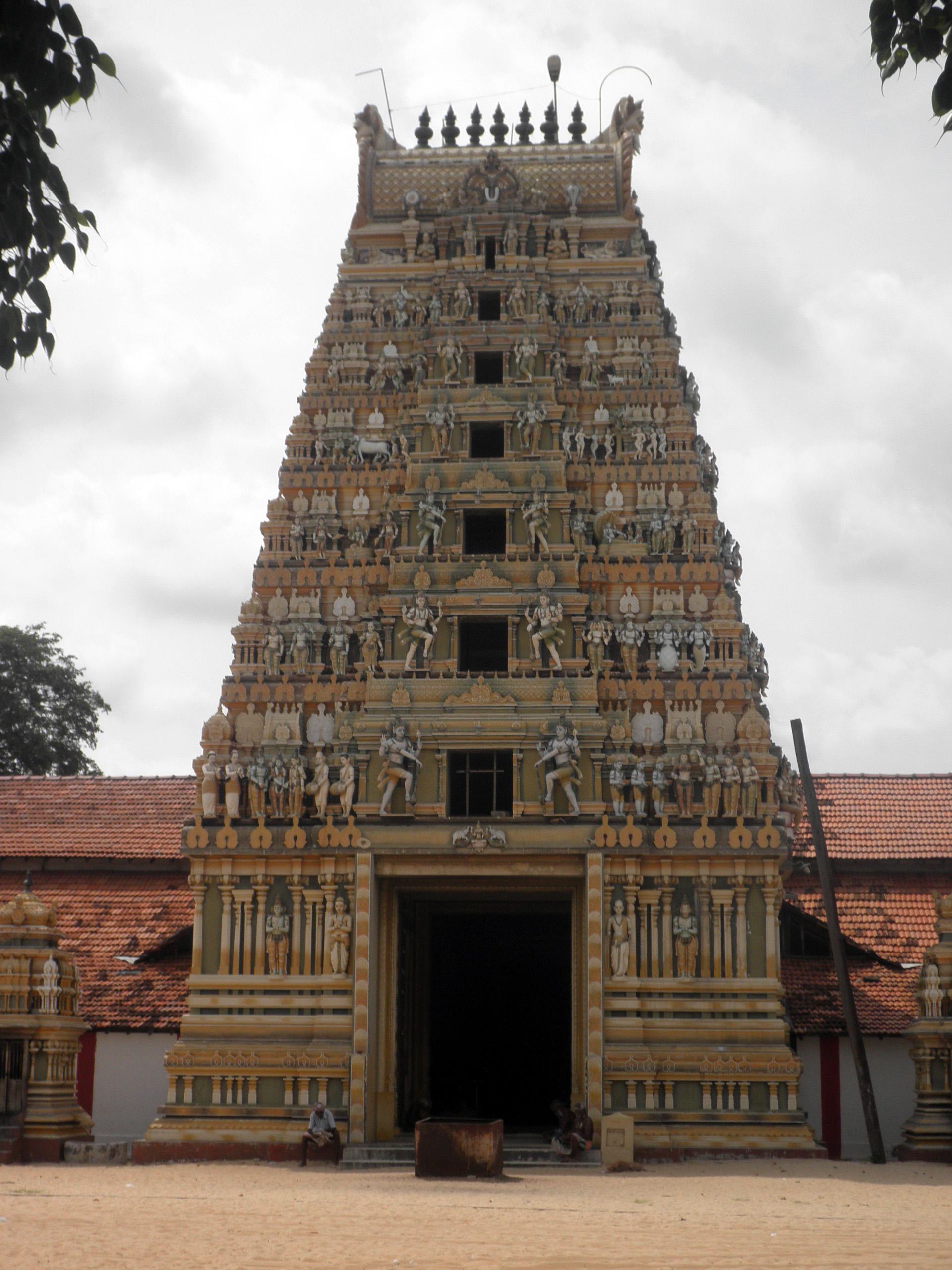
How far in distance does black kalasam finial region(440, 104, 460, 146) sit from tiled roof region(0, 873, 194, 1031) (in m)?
16.8

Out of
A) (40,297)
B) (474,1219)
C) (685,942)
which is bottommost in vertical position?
(474,1219)

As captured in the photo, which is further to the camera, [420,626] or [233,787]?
[420,626]

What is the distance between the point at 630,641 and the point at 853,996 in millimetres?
7201

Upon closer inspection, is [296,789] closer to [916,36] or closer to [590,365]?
[590,365]

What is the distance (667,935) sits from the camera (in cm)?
2386

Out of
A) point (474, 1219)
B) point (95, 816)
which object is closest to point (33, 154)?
point (474, 1219)

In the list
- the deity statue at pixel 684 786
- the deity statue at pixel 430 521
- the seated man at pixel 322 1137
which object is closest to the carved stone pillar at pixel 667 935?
the deity statue at pixel 684 786

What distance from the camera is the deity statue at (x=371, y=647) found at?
84.2 feet

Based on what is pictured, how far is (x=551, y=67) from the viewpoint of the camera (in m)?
32.1

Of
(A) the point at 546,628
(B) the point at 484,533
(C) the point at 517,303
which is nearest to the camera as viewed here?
(A) the point at 546,628

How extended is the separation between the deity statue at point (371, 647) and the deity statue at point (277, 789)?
2.34 metres

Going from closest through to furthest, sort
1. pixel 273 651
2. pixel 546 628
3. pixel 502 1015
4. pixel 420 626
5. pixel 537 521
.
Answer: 1. pixel 546 628
2. pixel 420 626
3. pixel 273 651
4. pixel 537 521
5. pixel 502 1015

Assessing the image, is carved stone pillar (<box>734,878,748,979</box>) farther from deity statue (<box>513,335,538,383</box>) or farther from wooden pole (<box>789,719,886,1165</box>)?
deity statue (<box>513,335,538,383</box>)

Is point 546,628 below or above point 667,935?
above
